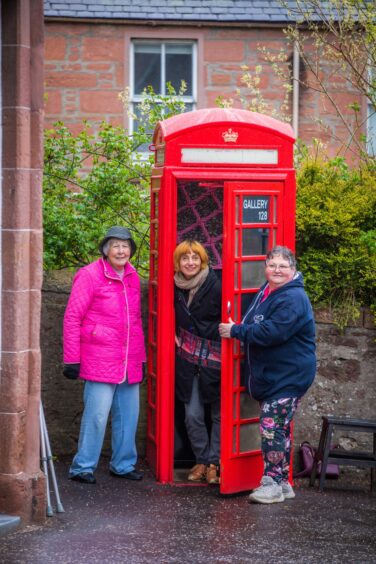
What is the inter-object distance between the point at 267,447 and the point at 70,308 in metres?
1.75

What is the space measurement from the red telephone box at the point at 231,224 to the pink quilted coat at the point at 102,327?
0.72 ft

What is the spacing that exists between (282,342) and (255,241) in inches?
33.8

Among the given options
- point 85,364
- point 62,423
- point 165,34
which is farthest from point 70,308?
point 165,34

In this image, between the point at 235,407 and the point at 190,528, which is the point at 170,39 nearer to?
the point at 235,407

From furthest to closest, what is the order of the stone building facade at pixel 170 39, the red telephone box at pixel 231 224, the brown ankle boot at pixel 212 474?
the stone building facade at pixel 170 39 < the brown ankle boot at pixel 212 474 < the red telephone box at pixel 231 224

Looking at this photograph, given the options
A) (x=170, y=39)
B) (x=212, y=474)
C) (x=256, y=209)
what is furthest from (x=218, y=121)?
(x=170, y=39)

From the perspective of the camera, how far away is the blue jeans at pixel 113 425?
8.46 m

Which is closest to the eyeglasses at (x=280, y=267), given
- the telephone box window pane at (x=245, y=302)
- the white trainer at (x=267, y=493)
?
the telephone box window pane at (x=245, y=302)

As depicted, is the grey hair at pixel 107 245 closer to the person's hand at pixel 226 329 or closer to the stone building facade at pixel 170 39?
the person's hand at pixel 226 329

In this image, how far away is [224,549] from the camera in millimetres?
6949

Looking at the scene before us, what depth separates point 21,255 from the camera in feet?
23.6

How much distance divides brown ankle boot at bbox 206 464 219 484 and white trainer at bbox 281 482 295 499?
565 mm

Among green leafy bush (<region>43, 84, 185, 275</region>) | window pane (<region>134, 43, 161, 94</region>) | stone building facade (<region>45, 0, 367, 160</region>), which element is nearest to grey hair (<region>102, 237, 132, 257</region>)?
green leafy bush (<region>43, 84, 185, 275</region>)

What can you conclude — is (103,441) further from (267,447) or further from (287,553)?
(287,553)
